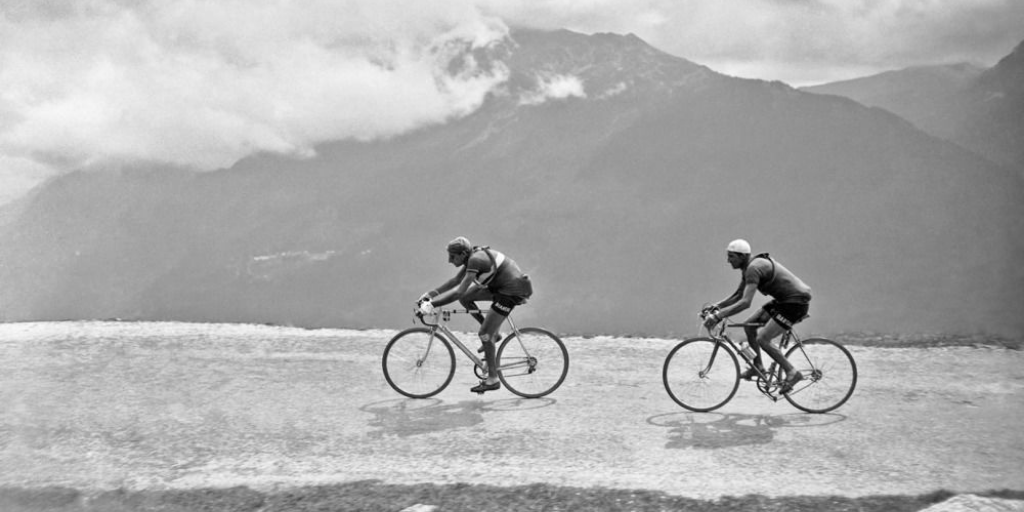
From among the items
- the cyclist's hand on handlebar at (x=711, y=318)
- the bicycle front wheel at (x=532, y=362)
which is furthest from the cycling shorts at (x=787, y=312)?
the bicycle front wheel at (x=532, y=362)

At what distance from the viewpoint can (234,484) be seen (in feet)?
24.5

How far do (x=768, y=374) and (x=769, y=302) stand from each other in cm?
101

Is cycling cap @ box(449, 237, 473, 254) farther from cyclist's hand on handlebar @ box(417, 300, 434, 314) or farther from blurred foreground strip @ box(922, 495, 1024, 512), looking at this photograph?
blurred foreground strip @ box(922, 495, 1024, 512)

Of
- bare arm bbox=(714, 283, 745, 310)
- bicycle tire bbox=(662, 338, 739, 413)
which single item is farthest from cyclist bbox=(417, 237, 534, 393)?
bare arm bbox=(714, 283, 745, 310)

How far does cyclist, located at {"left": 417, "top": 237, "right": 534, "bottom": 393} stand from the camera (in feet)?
30.8

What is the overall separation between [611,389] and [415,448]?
3.20 m

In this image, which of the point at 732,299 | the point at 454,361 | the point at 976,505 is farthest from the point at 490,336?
the point at 976,505

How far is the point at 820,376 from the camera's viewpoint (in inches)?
370

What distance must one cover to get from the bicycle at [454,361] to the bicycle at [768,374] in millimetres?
1494

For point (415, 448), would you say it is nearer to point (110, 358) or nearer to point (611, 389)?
point (611, 389)

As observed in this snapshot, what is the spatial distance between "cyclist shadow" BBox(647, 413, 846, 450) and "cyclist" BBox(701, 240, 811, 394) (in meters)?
0.46

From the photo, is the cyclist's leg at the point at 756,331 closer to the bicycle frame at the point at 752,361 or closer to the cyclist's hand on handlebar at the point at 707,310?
the bicycle frame at the point at 752,361

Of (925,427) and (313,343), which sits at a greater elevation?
(313,343)

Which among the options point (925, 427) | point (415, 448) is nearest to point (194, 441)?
point (415, 448)
